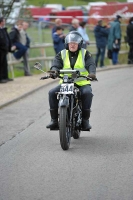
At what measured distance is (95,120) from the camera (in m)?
13.4

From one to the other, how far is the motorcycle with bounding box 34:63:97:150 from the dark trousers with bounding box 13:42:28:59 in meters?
10.0

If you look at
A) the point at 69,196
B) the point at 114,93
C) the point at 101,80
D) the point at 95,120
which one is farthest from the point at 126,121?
the point at 101,80

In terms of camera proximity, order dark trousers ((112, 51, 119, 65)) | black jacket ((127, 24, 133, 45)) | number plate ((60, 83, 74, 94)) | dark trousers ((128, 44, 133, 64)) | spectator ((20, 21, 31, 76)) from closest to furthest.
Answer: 1. number plate ((60, 83, 74, 94))
2. spectator ((20, 21, 31, 76))
3. black jacket ((127, 24, 133, 45))
4. dark trousers ((112, 51, 119, 65))
5. dark trousers ((128, 44, 133, 64))

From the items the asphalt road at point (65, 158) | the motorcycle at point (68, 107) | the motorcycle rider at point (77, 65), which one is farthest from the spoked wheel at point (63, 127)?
the motorcycle rider at point (77, 65)

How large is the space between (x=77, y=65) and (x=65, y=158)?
73.0 inches

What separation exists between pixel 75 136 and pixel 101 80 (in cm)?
1006

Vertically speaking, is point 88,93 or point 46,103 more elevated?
point 88,93

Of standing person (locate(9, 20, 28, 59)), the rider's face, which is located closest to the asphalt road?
the rider's face

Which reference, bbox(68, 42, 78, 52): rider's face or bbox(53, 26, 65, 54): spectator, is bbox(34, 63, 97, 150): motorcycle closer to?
bbox(68, 42, 78, 52): rider's face

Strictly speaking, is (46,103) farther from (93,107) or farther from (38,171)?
(38,171)

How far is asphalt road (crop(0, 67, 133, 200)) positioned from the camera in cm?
768

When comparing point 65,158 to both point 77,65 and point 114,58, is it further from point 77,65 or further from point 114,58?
point 114,58

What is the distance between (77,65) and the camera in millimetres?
10922

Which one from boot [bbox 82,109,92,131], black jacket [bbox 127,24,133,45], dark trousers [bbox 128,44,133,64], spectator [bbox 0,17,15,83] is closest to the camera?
boot [bbox 82,109,92,131]
